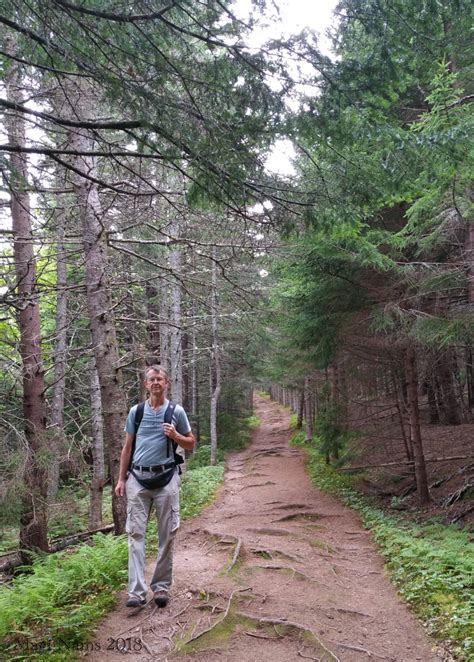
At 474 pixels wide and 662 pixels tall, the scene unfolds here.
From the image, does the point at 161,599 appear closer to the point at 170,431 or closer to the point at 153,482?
the point at 153,482

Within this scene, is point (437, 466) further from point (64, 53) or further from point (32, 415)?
point (64, 53)

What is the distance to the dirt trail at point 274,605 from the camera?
367 centimetres

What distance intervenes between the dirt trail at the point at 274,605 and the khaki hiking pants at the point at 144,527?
0.23 meters

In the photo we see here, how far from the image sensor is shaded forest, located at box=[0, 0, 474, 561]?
348 centimetres

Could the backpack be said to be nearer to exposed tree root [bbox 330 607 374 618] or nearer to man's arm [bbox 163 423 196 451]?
man's arm [bbox 163 423 196 451]

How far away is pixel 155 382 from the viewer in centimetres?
443

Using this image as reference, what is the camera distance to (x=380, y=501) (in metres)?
10.8

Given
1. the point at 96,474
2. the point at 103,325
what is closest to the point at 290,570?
the point at 103,325

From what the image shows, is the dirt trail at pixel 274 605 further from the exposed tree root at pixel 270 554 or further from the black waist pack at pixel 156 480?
the black waist pack at pixel 156 480

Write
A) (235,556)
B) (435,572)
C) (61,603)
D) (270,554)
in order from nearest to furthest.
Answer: (61,603)
(435,572)
(235,556)
(270,554)

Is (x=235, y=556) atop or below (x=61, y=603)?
below

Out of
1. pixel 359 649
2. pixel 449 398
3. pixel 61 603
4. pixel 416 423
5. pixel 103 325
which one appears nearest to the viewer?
pixel 359 649

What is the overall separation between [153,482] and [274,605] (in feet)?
5.67

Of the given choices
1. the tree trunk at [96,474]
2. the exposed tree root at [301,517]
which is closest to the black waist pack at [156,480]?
the tree trunk at [96,474]
